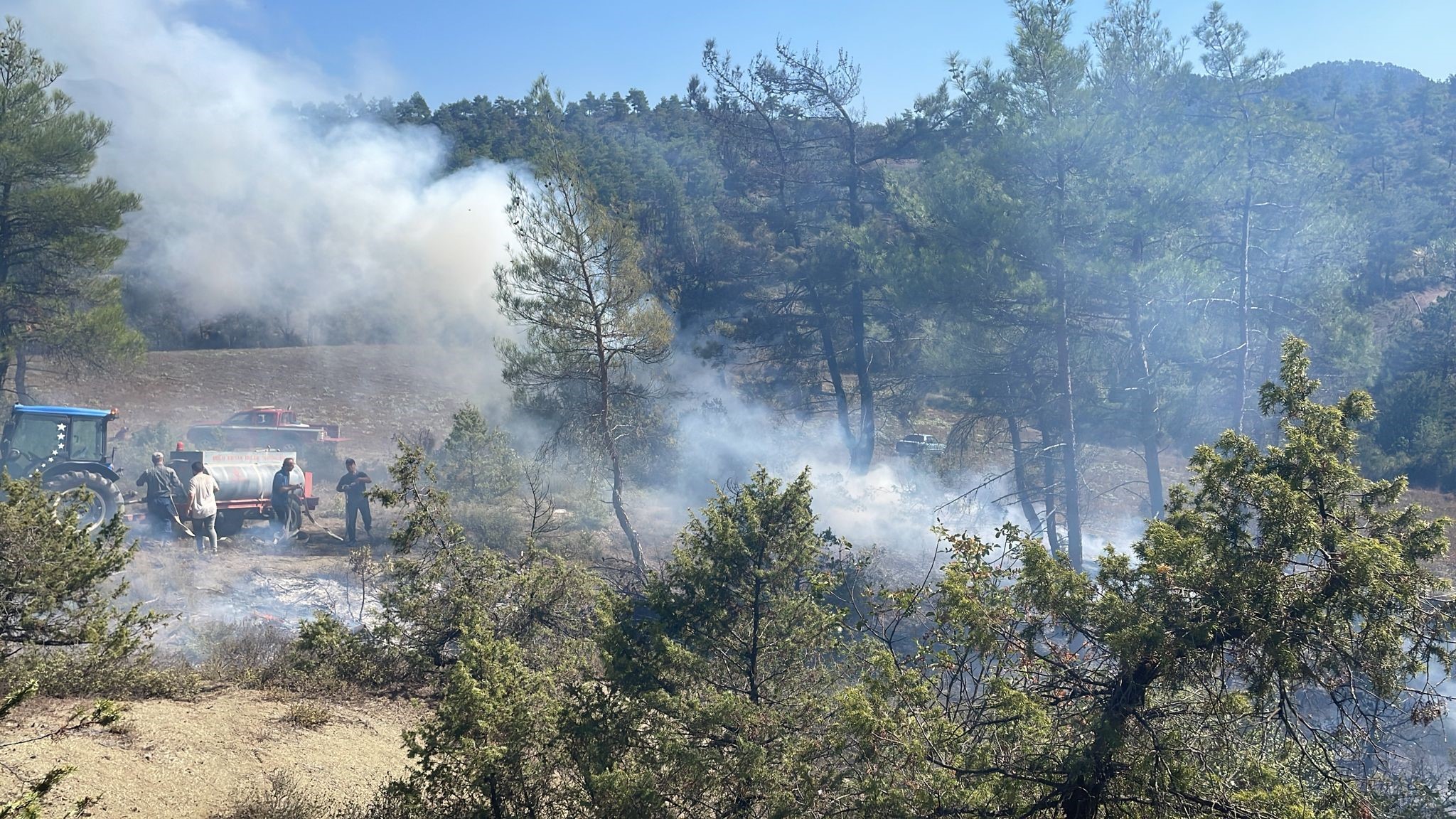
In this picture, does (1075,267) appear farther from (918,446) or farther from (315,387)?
(315,387)

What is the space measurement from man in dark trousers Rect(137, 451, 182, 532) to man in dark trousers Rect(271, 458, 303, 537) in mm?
1883

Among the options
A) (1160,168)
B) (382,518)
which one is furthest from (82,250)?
(1160,168)

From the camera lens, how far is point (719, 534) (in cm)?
686

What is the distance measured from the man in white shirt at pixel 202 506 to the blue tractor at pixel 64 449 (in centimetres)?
106

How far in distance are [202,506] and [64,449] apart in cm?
258

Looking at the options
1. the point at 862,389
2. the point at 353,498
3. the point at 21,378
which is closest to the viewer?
the point at 353,498

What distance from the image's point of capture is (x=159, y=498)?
15.7 m

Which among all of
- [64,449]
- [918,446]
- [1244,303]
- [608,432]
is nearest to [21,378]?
[64,449]

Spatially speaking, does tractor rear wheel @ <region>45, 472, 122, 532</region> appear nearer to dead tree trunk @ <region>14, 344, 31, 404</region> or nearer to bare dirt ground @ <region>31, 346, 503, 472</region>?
dead tree trunk @ <region>14, 344, 31, 404</region>

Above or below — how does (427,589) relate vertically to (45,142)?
below

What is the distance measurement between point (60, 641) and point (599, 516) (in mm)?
15553

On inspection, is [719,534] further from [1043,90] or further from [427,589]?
[1043,90]

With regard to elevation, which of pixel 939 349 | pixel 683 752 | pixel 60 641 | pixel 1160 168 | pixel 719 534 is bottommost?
pixel 683 752

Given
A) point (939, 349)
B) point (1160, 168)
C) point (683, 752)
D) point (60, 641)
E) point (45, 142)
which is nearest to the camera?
point (683, 752)
